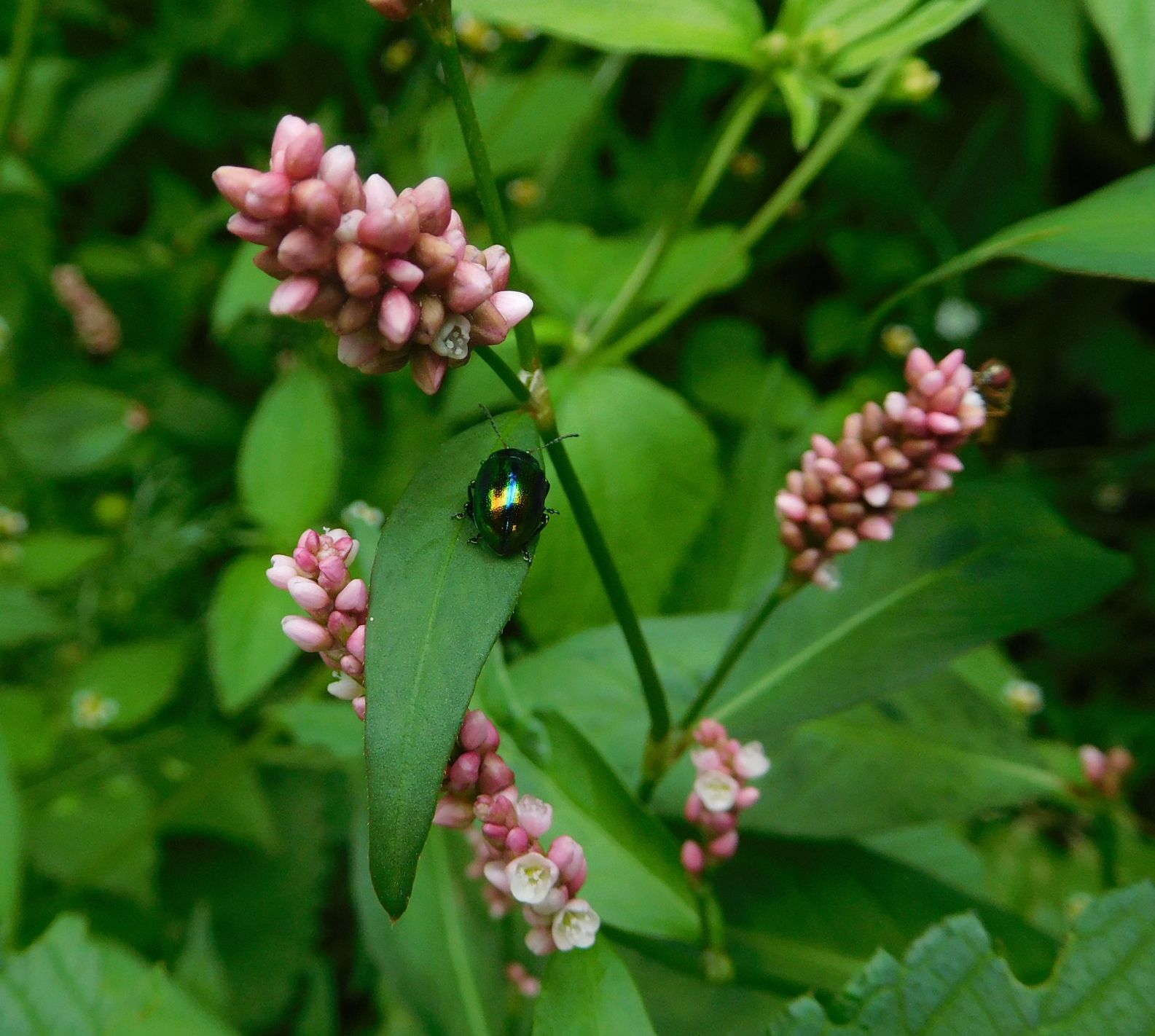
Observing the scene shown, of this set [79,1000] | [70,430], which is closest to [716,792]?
[79,1000]

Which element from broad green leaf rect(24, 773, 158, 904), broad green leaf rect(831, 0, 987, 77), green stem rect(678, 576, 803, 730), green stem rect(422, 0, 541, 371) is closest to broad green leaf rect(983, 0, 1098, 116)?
broad green leaf rect(831, 0, 987, 77)

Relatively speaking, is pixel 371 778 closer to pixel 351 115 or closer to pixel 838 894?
pixel 838 894

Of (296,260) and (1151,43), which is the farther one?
(1151,43)

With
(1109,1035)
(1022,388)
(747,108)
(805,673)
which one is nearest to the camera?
(1109,1035)

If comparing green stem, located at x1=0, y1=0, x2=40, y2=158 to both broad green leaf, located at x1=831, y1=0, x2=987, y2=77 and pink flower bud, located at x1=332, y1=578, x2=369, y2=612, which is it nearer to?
broad green leaf, located at x1=831, y1=0, x2=987, y2=77

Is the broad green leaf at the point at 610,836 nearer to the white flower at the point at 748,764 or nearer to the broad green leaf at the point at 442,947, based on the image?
the white flower at the point at 748,764

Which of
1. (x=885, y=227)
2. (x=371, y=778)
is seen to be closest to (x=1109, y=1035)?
(x=371, y=778)
